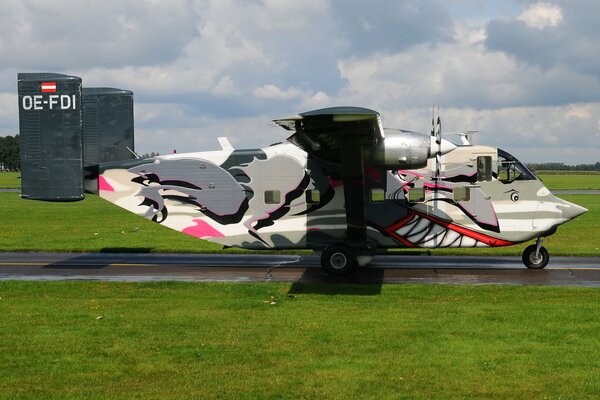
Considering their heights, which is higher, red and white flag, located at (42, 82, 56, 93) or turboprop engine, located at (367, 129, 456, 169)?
red and white flag, located at (42, 82, 56, 93)

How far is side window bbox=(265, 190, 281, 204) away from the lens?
20453 mm

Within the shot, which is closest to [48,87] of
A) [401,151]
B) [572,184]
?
[401,151]

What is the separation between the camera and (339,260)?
19609 millimetres

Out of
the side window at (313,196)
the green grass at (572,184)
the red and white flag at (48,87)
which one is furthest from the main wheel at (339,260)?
the green grass at (572,184)

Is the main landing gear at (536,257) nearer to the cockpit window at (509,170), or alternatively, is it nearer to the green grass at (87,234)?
the cockpit window at (509,170)

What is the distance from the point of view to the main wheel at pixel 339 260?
19.5 metres

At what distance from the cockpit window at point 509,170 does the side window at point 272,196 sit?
20.7 ft

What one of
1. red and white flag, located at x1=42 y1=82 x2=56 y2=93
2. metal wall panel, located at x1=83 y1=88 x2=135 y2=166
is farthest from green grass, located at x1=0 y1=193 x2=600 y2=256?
red and white flag, located at x1=42 y1=82 x2=56 y2=93

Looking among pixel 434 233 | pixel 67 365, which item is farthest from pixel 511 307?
pixel 67 365

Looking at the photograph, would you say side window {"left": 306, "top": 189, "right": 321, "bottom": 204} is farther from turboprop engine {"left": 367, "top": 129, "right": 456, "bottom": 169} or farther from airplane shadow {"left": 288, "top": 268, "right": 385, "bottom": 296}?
turboprop engine {"left": 367, "top": 129, "right": 456, "bottom": 169}

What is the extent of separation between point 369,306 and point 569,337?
14.2 ft

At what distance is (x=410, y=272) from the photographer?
20.5m

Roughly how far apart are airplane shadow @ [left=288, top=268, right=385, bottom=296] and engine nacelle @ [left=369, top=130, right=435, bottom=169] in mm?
3156

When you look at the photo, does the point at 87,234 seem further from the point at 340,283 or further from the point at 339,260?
the point at 340,283
